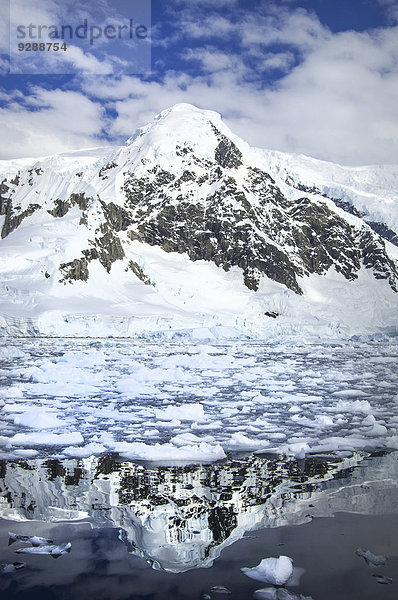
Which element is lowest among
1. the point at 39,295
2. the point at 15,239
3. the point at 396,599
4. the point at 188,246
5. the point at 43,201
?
the point at 396,599

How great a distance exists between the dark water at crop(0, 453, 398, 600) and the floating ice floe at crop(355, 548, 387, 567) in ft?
0.16

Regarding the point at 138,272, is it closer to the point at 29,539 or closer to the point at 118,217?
the point at 118,217

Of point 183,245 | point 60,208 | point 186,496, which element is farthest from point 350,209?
point 186,496

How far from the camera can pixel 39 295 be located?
60750 mm

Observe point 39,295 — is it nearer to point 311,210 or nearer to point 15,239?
point 15,239

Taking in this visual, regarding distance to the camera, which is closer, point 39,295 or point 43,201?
point 39,295

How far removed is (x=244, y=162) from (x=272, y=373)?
389 ft

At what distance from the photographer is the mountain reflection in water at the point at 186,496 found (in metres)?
4.44

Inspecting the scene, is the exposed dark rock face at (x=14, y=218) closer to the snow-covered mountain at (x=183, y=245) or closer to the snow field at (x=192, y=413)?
the snow-covered mountain at (x=183, y=245)

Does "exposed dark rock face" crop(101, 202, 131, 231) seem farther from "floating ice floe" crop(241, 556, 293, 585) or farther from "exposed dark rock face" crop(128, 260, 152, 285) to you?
"floating ice floe" crop(241, 556, 293, 585)

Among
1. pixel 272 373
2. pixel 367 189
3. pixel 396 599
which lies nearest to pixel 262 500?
pixel 396 599

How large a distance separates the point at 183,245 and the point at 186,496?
354 ft

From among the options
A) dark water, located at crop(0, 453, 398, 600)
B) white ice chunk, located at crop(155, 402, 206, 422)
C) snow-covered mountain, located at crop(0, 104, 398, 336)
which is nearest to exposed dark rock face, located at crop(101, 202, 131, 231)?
snow-covered mountain, located at crop(0, 104, 398, 336)

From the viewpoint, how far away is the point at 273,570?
3.66 m
